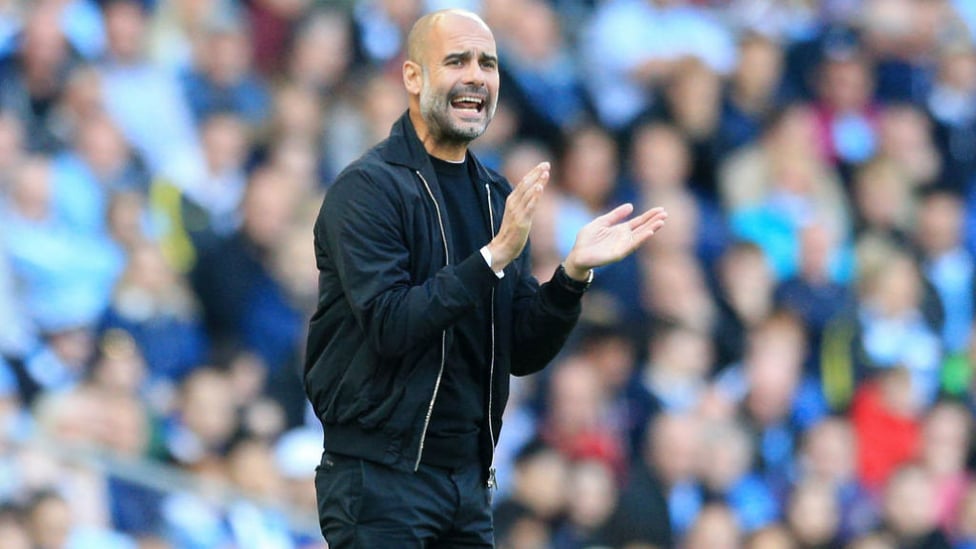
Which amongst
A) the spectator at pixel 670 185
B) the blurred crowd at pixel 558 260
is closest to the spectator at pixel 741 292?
the blurred crowd at pixel 558 260

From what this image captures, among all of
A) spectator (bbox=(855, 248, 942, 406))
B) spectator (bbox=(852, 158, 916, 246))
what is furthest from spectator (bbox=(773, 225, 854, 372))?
spectator (bbox=(852, 158, 916, 246))

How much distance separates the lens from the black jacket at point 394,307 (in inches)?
177

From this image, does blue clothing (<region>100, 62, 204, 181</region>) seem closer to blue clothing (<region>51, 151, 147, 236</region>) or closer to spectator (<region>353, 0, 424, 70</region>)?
blue clothing (<region>51, 151, 147, 236</region>)

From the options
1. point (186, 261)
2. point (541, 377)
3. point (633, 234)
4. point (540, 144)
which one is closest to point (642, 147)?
point (540, 144)

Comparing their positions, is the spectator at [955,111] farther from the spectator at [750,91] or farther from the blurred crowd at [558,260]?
the spectator at [750,91]

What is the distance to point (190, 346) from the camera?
8367 millimetres

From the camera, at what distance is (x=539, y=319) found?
4.89 meters

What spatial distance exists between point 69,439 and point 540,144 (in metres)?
3.64

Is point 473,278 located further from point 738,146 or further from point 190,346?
point 738,146

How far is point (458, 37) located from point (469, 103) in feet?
0.55

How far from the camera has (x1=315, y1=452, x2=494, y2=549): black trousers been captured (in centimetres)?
464

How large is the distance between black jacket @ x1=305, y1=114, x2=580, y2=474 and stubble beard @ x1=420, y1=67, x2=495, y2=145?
0.26ft

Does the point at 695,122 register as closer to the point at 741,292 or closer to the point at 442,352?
the point at 741,292

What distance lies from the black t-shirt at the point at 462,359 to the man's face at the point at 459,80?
16 cm
